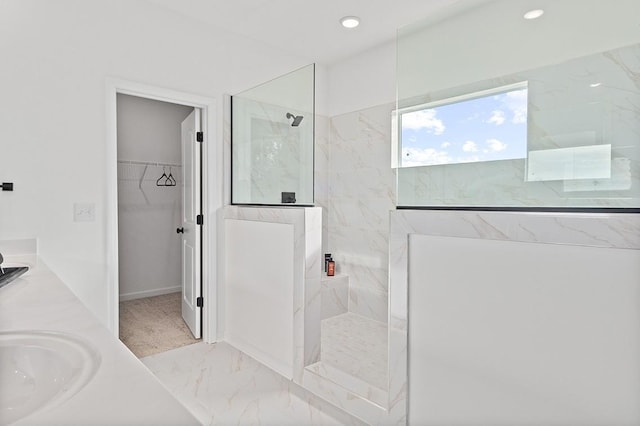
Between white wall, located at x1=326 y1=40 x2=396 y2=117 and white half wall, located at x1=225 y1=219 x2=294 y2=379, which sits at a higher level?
white wall, located at x1=326 y1=40 x2=396 y2=117

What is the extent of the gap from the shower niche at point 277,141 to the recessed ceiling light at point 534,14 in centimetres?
140

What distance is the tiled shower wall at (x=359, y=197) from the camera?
3.59 metres

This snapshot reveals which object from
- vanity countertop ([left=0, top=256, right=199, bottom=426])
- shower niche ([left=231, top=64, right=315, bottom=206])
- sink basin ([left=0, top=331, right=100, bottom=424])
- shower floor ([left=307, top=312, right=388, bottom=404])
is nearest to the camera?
vanity countertop ([left=0, top=256, right=199, bottom=426])

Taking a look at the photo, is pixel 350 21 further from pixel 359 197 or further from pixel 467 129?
pixel 467 129

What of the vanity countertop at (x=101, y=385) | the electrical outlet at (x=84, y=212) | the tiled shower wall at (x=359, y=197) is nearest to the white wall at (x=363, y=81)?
the tiled shower wall at (x=359, y=197)

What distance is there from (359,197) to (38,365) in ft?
10.7

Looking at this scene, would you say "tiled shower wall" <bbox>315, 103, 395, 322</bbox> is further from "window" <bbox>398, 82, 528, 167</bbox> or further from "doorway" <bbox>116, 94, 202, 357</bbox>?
"window" <bbox>398, 82, 528, 167</bbox>

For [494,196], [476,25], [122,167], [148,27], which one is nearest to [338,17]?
[148,27]

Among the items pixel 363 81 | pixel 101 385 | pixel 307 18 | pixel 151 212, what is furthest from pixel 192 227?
pixel 101 385

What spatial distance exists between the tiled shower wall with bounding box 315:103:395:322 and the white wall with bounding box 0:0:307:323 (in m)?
1.79

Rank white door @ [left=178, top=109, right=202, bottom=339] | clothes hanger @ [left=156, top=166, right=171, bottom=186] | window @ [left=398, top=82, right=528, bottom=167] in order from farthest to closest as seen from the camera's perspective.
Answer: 1. clothes hanger @ [left=156, top=166, right=171, bottom=186]
2. white door @ [left=178, top=109, right=202, bottom=339]
3. window @ [left=398, top=82, right=528, bottom=167]

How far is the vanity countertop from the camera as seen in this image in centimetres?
51

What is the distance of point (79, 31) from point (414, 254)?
2.61 meters

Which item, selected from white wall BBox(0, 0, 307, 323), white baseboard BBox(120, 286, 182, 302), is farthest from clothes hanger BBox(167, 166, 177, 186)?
white wall BBox(0, 0, 307, 323)
